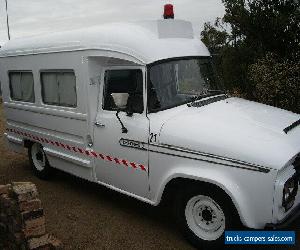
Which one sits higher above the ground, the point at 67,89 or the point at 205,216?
the point at 67,89

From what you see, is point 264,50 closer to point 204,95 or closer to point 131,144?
point 204,95

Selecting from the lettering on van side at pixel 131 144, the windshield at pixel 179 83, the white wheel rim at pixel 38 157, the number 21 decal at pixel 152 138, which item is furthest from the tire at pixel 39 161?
the windshield at pixel 179 83

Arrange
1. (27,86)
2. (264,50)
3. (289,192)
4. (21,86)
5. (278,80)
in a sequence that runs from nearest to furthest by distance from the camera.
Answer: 1. (289,192)
2. (27,86)
3. (21,86)
4. (278,80)
5. (264,50)

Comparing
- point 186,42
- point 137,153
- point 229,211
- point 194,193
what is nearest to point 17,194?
point 137,153

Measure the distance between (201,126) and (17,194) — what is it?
2231mm

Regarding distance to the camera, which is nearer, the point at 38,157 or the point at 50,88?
the point at 50,88

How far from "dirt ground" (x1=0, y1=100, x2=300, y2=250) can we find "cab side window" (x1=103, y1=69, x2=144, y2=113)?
1719 mm

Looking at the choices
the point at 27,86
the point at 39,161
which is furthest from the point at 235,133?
the point at 39,161

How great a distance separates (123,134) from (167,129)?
2.61ft

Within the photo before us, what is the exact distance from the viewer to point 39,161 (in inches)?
309

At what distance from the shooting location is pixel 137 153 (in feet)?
16.6

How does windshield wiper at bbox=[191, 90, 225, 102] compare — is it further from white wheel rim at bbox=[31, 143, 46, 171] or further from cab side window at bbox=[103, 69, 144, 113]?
white wheel rim at bbox=[31, 143, 46, 171]

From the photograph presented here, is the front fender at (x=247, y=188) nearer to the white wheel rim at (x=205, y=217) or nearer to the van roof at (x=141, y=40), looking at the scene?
the white wheel rim at (x=205, y=217)

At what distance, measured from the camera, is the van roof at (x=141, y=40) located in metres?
5.06
